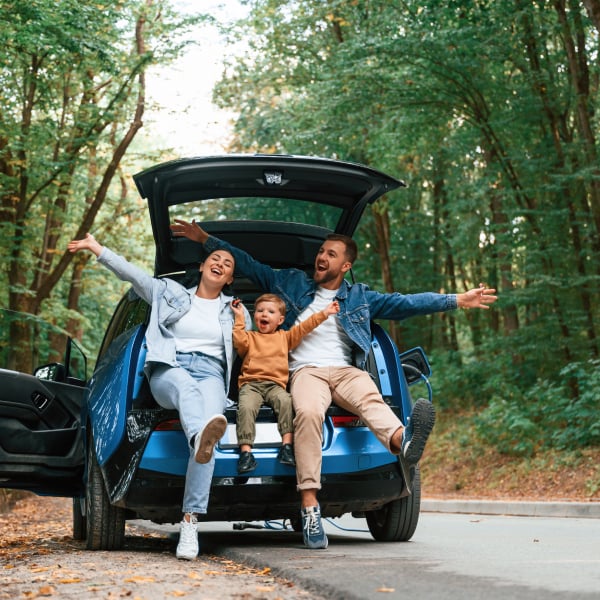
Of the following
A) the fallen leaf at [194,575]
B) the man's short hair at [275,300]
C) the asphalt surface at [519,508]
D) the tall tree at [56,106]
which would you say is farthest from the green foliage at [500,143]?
the fallen leaf at [194,575]

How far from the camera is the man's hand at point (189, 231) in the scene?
7.02 m

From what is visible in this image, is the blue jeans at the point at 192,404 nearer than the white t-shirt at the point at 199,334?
Yes

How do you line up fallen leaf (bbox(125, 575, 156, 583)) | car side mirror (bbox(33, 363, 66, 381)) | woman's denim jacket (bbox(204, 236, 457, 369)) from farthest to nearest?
car side mirror (bbox(33, 363, 66, 381)), woman's denim jacket (bbox(204, 236, 457, 369)), fallen leaf (bbox(125, 575, 156, 583))

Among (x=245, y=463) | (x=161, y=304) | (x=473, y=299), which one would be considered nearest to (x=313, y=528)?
(x=245, y=463)

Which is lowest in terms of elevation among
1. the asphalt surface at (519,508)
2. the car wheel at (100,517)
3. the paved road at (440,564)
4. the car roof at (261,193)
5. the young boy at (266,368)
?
the paved road at (440,564)

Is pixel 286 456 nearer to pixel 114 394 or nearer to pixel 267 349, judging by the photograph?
pixel 267 349

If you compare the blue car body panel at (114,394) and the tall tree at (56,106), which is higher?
the tall tree at (56,106)

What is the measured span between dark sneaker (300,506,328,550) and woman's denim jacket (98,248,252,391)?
0.97 meters

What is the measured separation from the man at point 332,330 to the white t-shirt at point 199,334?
1.65ft

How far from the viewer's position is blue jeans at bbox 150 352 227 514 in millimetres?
5992

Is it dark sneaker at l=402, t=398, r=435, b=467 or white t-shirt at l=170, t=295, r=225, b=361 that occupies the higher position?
white t-shirt at l=170, t=295, r=225, b=361

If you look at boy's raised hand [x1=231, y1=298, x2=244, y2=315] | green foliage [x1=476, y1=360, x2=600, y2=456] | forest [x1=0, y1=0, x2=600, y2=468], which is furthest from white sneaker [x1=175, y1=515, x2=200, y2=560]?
green foliage [x1=476, y1=360, x2=600, y2=456]

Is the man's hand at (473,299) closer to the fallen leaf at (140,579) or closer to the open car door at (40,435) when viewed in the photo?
the open car door at (40,435)

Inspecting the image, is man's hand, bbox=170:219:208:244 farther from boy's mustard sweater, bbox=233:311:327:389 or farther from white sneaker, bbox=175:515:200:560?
white sneaker, bbox=175:515:200:560
